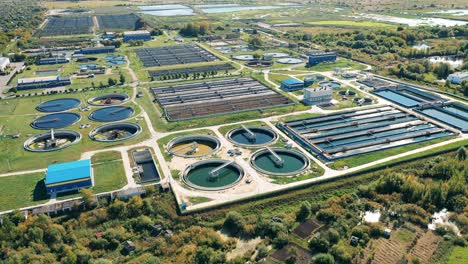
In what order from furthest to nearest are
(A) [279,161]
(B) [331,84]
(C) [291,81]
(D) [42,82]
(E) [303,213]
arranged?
(D) [42,82], (B) [331,84], (C) [291,81], (A) [279,161], (E) [303,213]

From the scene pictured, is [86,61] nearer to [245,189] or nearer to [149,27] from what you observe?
[149,27]

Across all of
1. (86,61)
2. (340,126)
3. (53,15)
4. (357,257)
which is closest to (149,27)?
(86,61)

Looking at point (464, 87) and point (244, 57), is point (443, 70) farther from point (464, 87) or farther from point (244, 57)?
point (244, 57)

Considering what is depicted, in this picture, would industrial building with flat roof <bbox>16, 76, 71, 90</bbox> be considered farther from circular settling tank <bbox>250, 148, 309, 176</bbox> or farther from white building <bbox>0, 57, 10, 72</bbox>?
circular settling tank <bbox>250, 148, 309, 176</bbox>

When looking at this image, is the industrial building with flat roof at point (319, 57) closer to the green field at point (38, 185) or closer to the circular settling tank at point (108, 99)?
the circular settling tank at point (108, 99)

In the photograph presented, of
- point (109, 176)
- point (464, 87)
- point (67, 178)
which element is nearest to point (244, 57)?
point (464, 87)

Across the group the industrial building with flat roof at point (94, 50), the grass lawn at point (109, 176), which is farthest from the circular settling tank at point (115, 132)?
the industrial building with flat roof at point (94, 50)

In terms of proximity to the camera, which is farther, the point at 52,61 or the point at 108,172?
the point at 52,61
